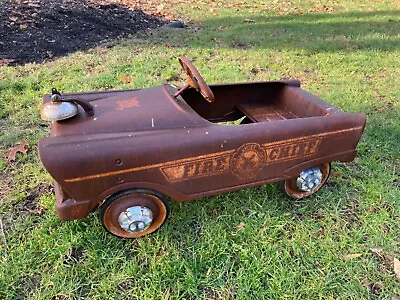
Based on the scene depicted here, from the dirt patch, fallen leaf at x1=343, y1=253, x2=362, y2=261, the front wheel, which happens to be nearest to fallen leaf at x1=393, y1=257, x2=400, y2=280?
fallen leaf at x1=343, y1=253, x2=362, y2=261

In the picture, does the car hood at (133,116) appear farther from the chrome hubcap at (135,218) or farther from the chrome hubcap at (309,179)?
the chrome hubcap at (309,179)

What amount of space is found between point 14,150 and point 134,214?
1.70 meters

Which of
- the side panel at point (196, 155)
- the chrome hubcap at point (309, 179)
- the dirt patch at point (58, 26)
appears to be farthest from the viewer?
the dirt patch at point (58, 26)

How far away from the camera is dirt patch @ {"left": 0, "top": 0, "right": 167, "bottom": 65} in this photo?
20.3 ft

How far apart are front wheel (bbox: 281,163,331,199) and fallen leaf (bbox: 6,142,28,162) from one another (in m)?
2.35

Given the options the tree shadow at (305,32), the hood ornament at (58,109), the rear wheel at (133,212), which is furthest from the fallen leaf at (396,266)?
the tree shadow at (305,32)

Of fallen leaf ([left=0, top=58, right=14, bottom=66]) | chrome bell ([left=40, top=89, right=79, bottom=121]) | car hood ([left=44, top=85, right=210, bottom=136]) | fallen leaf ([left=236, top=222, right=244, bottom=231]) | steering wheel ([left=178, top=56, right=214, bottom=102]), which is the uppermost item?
steering wheel ([left=178, top=56, right=214, bottom=102])

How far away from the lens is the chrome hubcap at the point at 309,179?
109 inches

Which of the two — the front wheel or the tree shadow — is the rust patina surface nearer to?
the front wheel

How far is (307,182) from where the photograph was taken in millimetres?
2822

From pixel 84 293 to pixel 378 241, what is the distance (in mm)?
1989

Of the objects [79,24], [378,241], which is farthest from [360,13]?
[378,241]

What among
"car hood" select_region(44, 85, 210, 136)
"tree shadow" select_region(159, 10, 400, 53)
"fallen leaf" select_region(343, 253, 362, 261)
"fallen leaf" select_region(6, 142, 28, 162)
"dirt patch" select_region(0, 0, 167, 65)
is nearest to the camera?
"car hood" select_region(44, 85, 210, 136)

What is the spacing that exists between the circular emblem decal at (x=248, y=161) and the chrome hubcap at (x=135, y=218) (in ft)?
2.06
